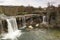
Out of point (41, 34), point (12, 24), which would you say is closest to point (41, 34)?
point (41, 34)

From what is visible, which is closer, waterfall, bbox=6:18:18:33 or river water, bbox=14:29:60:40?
river water, bbox=14:29:60:40

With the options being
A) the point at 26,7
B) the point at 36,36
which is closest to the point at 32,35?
the point at 36,36

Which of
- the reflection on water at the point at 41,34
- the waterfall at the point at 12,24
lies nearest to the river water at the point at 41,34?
the reflection on water at the point at 41,34

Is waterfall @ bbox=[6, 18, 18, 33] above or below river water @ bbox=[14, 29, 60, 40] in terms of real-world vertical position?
above

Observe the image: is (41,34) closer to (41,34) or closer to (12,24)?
(41,34)

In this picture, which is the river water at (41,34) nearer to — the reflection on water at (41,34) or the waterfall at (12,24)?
the reflection on water at (41,34)

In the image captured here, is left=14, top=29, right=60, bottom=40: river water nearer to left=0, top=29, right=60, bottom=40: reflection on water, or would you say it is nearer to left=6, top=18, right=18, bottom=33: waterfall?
left=0, top=29, right=60, bottom=40: reflection on water

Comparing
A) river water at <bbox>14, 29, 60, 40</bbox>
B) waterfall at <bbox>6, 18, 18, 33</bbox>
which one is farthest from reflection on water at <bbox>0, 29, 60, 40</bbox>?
waterfall at <bbox>6, 18, 18, 33</bbox>

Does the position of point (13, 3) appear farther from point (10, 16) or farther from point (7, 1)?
point (10, 16)
